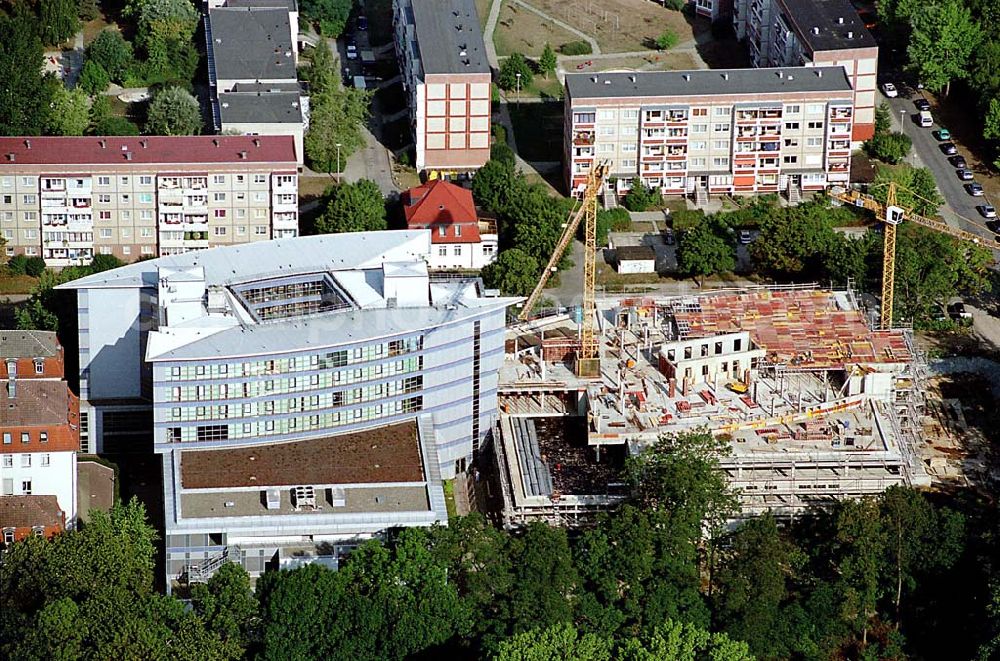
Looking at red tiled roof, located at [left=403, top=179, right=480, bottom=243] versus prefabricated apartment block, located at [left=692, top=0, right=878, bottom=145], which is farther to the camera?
prefabricated apartment block, located at [left=692, top=0, right=878, bottom=145]

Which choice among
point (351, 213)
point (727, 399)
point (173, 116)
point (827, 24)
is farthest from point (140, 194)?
point (827, 24)

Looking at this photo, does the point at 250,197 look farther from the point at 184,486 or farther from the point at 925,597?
the point at 925,597

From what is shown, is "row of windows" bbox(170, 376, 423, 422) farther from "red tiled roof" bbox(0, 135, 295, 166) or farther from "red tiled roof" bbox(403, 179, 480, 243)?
"red tiled roof" bbox(0, 135, 295, 166)

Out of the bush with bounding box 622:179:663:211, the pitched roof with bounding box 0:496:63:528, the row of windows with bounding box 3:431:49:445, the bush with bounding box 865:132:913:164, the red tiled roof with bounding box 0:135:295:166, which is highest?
the red tiled roof with bounding box 0:135:295:166

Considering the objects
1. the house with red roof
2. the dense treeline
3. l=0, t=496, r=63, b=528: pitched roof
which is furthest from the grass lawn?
l=0, t=496, r=63, b=528: pitched roof

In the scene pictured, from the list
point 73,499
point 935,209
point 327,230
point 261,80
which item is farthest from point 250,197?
point 935,209

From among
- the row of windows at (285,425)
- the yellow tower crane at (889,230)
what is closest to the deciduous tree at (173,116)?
the row of windows at (285,425)

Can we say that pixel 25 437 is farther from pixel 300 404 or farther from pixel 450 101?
pixel 450 101
